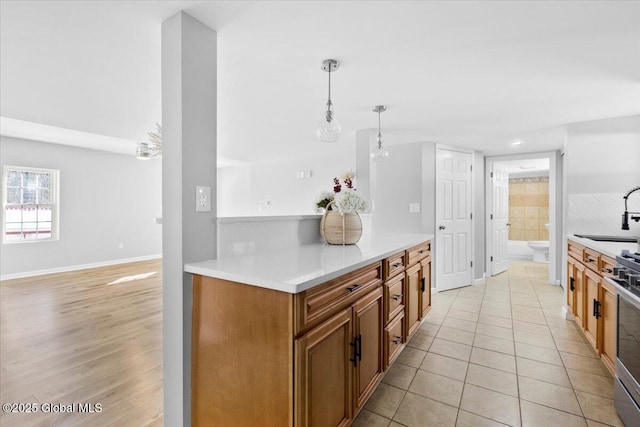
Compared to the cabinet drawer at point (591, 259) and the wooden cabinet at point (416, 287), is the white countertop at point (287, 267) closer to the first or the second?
the wooden cabinet at point (416, 287)

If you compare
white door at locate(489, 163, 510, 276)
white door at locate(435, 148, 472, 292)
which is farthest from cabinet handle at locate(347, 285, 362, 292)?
white door at locate(489, 163, 510, 276)

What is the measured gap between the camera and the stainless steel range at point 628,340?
1.53 meters

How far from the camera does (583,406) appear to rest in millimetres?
1817

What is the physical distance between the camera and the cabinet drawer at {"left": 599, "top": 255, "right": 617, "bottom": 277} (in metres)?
2.02

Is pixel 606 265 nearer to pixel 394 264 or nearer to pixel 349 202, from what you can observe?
pixel 394 264

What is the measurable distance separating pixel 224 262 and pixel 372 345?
0.99m

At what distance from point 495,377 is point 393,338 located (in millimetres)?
778

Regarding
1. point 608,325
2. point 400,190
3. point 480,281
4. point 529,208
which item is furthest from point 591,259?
point 529,208

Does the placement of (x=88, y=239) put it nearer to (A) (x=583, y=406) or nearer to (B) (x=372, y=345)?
(B) (x=372, y=345)

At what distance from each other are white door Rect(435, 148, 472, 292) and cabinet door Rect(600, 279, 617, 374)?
220cm

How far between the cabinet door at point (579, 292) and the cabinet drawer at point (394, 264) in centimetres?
166

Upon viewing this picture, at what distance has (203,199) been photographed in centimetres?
154

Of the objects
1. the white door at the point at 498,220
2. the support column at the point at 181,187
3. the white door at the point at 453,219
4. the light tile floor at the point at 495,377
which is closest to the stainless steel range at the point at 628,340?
the light tile floor at the point at 495,377

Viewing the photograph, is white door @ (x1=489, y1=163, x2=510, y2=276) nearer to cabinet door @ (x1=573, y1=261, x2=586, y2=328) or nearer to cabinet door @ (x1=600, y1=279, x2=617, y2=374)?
cabinet door @ (x1=573, y1=261, x2=586, y2=328)
